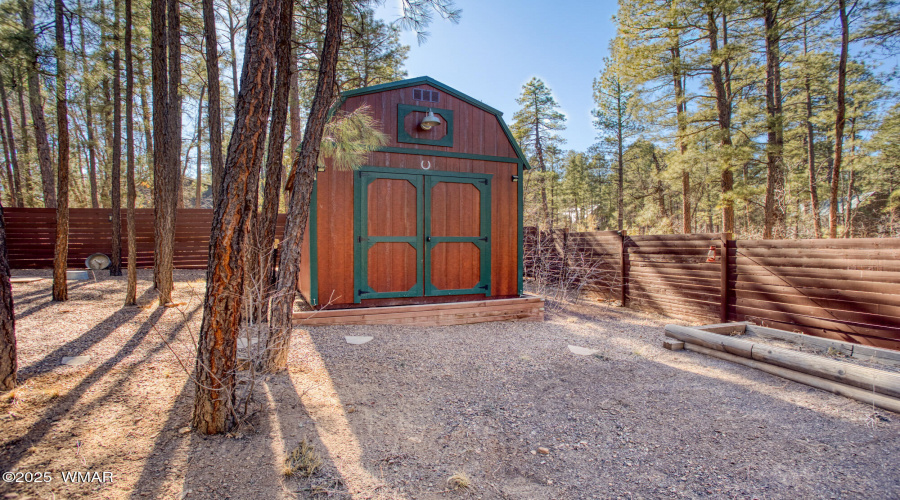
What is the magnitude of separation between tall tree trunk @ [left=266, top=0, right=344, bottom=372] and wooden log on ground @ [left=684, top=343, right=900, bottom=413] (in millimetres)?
4070

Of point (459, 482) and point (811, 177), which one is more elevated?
point (811, 177)

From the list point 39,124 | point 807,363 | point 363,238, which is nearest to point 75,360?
point 363,238

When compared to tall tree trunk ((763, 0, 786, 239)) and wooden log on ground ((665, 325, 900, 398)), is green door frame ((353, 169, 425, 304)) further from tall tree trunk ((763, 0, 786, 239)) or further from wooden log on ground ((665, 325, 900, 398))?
tall tree trunk ((763, 0, 786, 239))

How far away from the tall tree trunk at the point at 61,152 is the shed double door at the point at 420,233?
351cm

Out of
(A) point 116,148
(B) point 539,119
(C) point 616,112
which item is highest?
(C) point 616,112

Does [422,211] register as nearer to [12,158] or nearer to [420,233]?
[420,233]

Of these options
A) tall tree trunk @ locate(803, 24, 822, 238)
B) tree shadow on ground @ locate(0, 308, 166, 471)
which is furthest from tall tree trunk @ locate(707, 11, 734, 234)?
tree shadow on ground @ locate(0, 308, 166, 471)

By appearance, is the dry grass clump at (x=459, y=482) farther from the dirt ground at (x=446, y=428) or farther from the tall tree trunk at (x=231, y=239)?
the tall tree trunk at (x=231, y=239)

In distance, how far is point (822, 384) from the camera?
3.02m

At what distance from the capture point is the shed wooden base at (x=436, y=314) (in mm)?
4816

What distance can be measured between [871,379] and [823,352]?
1.42 metres

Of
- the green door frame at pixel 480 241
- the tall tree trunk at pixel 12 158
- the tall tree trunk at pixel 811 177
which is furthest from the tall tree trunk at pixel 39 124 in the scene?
the tall tree trunk at pixel 811 177

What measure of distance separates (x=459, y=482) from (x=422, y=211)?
3.86 metres

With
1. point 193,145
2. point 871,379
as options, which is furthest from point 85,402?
point 193,145
